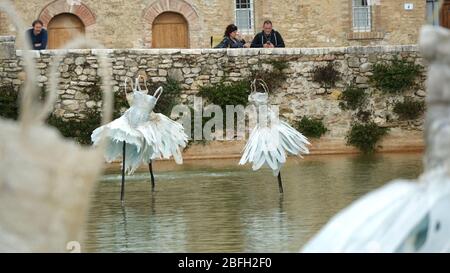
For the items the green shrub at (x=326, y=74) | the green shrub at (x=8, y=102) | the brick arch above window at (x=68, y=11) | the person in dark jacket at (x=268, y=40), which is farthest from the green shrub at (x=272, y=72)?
the brick arch above window at (x=68, y=11)

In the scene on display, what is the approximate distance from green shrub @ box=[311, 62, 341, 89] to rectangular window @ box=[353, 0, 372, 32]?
337 inches

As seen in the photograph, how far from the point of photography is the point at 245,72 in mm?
26531

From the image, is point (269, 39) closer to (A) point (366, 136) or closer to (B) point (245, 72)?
(B) point (245, 72)

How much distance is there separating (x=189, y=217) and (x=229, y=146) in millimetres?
12359

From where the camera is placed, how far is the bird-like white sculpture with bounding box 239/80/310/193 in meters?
17.0

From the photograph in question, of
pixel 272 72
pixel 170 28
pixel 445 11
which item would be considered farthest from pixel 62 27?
pixel 445 11

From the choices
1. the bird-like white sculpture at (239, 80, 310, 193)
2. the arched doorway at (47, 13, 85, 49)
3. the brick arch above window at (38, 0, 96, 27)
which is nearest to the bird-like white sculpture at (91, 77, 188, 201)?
the bird-like white sculpture at (239, 80, 310, 193)

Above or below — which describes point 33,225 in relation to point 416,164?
above

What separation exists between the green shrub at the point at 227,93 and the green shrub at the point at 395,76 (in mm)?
2540

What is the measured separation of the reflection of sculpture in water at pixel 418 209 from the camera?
3.56 m

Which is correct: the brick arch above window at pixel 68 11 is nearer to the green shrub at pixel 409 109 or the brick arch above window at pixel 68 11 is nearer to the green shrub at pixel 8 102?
the green shrub at pixel 8 102
